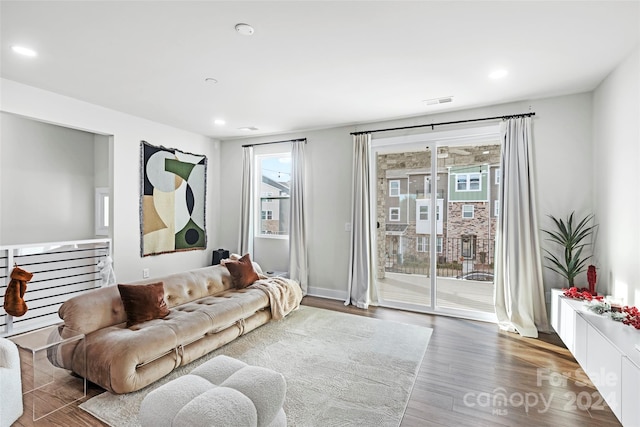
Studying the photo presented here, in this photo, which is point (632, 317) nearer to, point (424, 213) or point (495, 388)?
point (495, 388)

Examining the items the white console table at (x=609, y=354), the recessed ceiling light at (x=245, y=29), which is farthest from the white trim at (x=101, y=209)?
the white console table at (x=609, y=354)

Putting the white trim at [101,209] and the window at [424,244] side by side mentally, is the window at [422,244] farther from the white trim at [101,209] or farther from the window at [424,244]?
the white trim at [101,209]

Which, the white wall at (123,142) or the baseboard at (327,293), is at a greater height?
the white wall at (123,142)

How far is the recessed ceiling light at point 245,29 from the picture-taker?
7.43ft

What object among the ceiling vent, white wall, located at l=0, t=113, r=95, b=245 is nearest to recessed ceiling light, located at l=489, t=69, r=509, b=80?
the ceiling vent

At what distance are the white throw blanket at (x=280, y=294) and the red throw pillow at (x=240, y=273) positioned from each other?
0.29 ft

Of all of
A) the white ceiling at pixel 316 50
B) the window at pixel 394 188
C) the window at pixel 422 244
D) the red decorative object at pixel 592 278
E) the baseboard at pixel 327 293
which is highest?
the white ceiling at pixel 316 50

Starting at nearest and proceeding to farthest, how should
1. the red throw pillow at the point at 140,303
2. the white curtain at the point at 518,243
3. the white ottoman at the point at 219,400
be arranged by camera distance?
the white ottoman at the point at 219,400, the red throw pillow at the point at 140,303, the white curtain at the point at 518,243

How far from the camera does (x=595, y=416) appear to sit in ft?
7.09

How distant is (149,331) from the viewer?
8.18ft

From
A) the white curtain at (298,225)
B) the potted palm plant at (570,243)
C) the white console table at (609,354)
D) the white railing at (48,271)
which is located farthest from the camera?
the white curtain at (298,225)

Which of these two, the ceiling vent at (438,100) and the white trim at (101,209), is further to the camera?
the white trim at (101,209)

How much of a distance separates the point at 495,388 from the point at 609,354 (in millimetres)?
808

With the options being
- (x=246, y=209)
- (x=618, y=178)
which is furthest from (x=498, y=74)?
(x=246, y=209)
